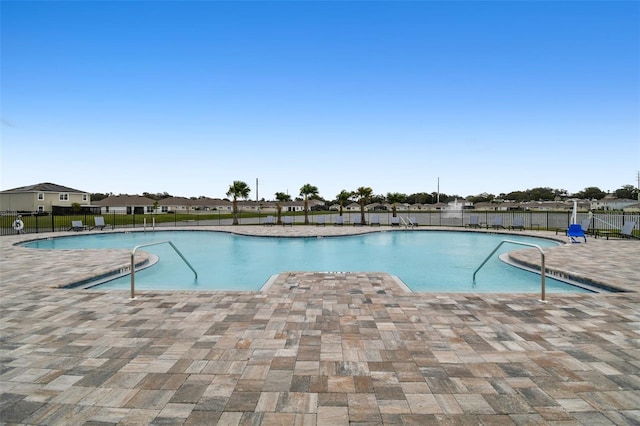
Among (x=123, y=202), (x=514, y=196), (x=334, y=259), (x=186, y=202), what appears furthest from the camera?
(x=514, y=196)

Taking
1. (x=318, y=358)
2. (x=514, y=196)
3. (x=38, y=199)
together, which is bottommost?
(x=318, y=358)

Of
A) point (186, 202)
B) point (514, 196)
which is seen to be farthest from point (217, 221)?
point (514, 196)

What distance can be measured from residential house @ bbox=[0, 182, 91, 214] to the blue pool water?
36.7 meters

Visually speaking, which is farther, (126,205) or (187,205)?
(187,205)

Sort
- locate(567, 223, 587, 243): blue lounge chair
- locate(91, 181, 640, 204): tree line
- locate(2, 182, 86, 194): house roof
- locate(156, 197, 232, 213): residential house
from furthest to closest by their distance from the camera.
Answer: locate(91, 181, 640, 204): tree line → locate(156, 197, 232, 213): residential house → locate(2, 182, 86, 194): house roof → locate(567, 223, 587, 243): blue lounge chair

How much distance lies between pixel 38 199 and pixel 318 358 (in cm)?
5729

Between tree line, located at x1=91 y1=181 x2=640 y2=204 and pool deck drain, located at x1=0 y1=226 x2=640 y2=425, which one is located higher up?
tree line, located at x1=91 y1=181 x2=640 y2=204

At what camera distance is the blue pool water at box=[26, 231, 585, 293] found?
8008mm

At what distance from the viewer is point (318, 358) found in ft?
10.3

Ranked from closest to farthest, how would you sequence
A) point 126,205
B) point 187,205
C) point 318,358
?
point 318,358, point 126,205, point 187,205

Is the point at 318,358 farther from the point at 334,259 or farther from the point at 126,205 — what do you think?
the point at 126,205

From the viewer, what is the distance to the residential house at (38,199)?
43531 mm

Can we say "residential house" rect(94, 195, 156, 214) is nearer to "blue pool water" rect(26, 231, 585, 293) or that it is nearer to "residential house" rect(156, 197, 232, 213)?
"residential house" rect(156, 197, 232, 213)

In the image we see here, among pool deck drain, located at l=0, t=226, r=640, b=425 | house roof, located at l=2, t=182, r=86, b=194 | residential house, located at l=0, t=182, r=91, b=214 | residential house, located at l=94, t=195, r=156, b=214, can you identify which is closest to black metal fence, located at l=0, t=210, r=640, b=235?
residential house, located at l=0, t=182, r=91, b=214
